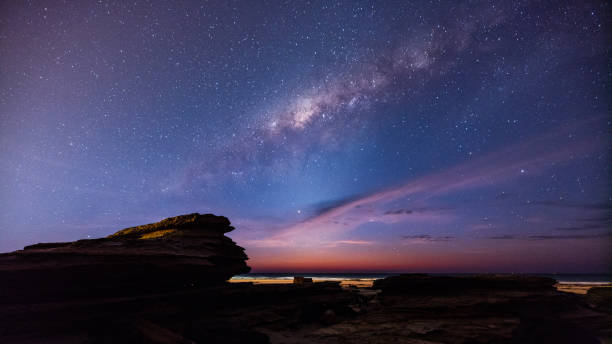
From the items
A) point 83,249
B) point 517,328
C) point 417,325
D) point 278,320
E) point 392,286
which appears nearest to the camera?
point 83,249

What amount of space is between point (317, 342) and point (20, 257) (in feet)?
31.7

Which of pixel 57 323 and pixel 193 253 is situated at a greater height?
pixel 193 253

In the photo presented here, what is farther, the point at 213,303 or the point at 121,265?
the point at 213,303

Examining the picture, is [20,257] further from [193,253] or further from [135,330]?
[193,253]

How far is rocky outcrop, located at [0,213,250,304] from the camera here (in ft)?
25.4

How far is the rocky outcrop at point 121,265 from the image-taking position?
7742 millimetres

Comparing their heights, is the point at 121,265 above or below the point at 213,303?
above

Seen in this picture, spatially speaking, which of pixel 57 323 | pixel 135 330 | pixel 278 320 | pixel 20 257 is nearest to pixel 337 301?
pixel 278 320

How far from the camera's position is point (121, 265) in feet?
28.6

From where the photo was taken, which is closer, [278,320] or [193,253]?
[193,253]

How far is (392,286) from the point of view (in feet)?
47.5

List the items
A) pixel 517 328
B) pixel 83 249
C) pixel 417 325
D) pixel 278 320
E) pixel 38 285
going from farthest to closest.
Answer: pixel 278 320 → pixel 417 325 → pixel 517 328 → pixel 83 249 → pixel 38 285

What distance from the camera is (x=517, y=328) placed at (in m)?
9.36

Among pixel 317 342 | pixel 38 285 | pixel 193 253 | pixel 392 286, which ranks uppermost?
pixel 193 253
